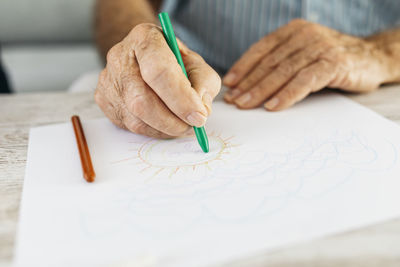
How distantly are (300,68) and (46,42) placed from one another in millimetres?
1399

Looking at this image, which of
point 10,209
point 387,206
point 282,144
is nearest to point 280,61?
point 282,144

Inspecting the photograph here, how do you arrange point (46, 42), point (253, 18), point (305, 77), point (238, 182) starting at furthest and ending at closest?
point (46, 42) → point (253, 18) → point (305, 77) → point (238, 182)

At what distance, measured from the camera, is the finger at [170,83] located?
0.39 metres

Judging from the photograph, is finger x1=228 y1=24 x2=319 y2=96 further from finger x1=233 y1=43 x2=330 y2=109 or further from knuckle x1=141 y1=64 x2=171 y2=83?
knuckle x1=141 y1=64 x2=171 y2=83

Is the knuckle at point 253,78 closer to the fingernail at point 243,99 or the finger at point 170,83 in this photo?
the fingernail at point 243,99

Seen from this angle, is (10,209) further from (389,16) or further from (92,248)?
(389,16)

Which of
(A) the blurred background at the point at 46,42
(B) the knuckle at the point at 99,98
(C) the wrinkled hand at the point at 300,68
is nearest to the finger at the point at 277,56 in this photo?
(C) the wrinkled hand at the point at 300,68

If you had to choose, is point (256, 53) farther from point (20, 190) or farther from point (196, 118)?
point (20, 190)

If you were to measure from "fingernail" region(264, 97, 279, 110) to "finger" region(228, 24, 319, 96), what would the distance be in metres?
0.06

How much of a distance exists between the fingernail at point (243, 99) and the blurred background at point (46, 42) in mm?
992

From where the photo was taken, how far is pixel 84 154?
389 mm

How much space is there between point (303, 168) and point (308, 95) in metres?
0.26

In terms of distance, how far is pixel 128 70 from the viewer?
44 cm

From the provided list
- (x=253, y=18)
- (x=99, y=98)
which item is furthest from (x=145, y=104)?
(x=253, y=18)
